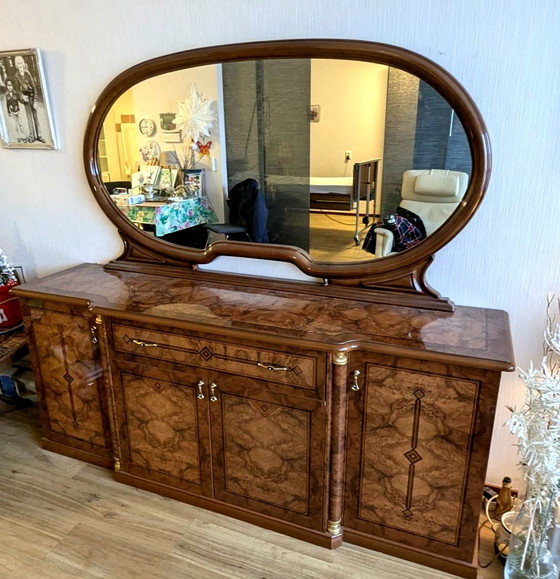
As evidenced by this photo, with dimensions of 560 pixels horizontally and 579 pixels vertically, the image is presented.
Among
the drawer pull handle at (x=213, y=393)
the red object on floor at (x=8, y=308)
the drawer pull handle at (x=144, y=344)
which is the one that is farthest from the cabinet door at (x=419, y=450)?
the red object on floor at (x=8, y=308)

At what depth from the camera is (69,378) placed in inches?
82.5

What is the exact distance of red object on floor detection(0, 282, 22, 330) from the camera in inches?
93.5

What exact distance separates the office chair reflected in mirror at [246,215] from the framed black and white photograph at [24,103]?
956 mm

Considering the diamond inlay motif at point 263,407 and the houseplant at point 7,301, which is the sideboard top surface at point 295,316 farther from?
the houseplant at point 7,301

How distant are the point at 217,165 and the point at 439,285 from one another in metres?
1.00

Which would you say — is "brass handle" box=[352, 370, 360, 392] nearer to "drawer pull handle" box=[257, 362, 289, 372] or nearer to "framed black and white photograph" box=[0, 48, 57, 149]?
"drawer pull handle" box=[257, 362, 289, 372]

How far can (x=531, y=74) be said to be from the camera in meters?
1.53

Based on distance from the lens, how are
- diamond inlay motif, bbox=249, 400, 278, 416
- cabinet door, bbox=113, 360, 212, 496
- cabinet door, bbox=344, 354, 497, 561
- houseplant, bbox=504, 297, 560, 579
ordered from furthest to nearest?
cabinet door, bbox=113, 360, 212, 496 → diamond inlay motif, bbox=249, 400, 278, 416 → cabinet door, bbox=344, 354, 497, 561 → houseplant, bbox=504, 297, 560, 579

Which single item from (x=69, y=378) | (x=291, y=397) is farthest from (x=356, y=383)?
(x=69, y=378)

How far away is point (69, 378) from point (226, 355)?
85 cm

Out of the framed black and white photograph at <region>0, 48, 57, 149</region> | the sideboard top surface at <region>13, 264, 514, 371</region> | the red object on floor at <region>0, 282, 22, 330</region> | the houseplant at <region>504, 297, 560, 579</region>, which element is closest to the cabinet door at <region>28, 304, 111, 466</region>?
the sideboard top surface at <region>13, 264, 514, 371</region>

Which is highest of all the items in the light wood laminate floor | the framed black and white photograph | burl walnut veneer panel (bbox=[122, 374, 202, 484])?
the framed black and white photograph

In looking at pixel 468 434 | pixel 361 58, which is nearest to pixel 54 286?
pixel 361 58

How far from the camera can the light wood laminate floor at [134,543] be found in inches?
67.1
